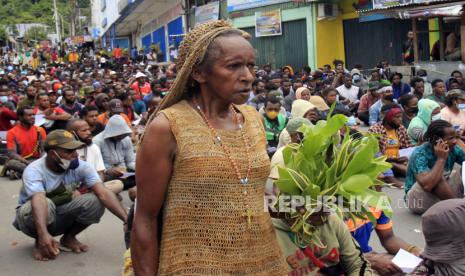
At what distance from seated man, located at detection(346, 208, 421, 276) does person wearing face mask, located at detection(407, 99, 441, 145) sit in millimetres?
4167

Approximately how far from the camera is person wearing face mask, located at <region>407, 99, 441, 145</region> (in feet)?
26.3

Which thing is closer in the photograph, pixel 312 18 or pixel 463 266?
pixel 463 266

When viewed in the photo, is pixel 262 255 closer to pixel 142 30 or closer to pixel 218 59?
pixel 218 59

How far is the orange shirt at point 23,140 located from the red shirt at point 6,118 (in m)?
1.37

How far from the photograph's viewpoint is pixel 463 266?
10.7 feet

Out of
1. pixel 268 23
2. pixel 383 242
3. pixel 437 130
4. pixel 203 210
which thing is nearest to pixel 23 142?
pixel 437 130

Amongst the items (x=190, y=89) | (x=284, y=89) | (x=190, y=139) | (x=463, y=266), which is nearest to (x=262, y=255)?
(x=190, y=139)

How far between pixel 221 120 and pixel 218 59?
22 cm

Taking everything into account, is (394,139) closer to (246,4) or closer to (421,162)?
(421,162)

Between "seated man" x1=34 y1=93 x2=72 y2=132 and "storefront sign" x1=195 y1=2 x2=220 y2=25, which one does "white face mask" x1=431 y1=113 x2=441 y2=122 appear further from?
"storefront sign" x1=195 y1=2 x2=220 y2=25

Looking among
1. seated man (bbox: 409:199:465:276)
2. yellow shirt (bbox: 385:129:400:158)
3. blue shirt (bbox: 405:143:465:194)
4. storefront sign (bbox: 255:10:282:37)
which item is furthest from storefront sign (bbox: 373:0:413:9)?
seated man (bbox: 409:199:465:276)

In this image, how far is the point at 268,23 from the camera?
23.9 metres

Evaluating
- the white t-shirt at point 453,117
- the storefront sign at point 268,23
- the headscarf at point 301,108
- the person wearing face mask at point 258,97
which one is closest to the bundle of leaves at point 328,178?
the headscarf at point 301,108

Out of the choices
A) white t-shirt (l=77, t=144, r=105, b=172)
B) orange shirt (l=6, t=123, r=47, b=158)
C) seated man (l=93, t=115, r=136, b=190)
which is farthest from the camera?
orange shirt (l=6, t=123, r=47, b=158)
